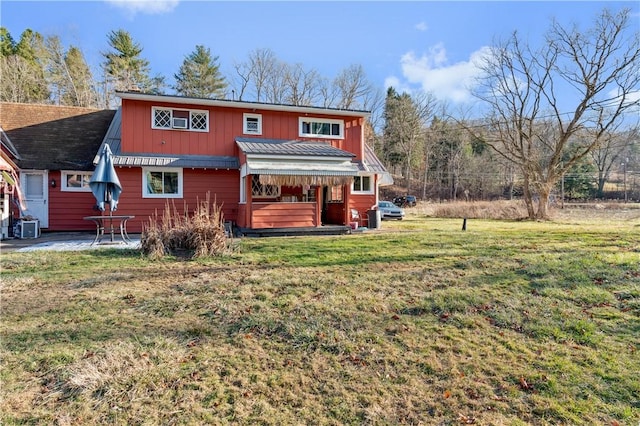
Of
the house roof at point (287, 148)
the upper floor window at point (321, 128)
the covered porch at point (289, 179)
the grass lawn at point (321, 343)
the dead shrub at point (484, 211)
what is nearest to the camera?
the grass lawn at point (321, 343)

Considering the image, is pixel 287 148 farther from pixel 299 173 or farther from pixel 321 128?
pixel 321 128

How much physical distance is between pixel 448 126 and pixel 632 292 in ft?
135

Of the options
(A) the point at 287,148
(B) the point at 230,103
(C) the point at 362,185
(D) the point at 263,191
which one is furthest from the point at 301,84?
(A) the point at 287,148

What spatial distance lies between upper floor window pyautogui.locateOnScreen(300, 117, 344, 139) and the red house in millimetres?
121

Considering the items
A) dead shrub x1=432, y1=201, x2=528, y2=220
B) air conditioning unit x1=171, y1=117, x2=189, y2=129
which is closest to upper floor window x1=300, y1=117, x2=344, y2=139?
air conditioning unit x1=171, y1=117, x2=189, y2=129

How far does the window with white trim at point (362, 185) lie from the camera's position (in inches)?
614

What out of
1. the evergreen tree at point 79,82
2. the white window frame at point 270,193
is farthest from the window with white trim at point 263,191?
the evergreen tree at point 79,82

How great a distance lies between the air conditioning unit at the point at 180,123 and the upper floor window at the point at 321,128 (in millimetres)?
4720

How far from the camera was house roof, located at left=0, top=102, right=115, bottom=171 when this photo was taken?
1312 centimetres

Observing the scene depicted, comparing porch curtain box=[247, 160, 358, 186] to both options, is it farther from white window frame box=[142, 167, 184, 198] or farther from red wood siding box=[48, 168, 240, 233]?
white window frame box=[142, 167, 184, 198]

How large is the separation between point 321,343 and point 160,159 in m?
11.3

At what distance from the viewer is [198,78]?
3591 centimetres

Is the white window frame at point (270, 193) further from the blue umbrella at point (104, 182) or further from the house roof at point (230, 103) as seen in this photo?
the blue umbrella at point (104, 182)

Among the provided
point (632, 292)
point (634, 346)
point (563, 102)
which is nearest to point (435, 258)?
point (632, 292)
